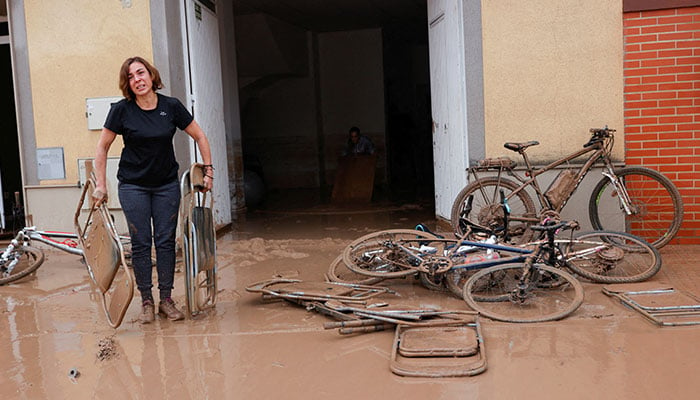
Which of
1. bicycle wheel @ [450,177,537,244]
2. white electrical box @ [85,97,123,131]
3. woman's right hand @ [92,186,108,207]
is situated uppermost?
white electrical box @ [85,97,123,131]

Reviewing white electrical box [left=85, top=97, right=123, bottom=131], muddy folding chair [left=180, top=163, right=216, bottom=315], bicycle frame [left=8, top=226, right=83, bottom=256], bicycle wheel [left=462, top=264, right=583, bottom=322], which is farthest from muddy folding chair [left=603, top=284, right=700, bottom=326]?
white electrical box [left=85, top=97, right=123, bottom=131]

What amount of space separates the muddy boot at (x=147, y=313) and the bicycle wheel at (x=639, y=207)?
3950 mm

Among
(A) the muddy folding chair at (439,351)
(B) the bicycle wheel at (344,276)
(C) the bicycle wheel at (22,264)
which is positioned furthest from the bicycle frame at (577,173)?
(C) the bicycle wheel at (22,264)

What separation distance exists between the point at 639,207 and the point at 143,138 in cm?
431

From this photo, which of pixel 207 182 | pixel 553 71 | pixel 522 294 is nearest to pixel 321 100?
pixel 553 71

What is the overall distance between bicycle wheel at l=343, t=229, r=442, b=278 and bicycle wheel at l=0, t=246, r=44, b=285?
9.72 feet

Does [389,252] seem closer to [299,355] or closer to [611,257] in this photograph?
[299,355]

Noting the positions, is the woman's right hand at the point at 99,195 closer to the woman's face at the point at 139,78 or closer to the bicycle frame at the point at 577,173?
the woman's face at the point at 139,78

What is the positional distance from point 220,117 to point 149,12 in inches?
70.9

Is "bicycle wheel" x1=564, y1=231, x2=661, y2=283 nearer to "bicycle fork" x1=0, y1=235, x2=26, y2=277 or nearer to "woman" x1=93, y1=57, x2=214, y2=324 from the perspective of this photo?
"woman" x1=93, y1=57, x2=214, y2=324

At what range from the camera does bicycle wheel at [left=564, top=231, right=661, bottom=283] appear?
192 inches

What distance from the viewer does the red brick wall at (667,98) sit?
625 centimetres

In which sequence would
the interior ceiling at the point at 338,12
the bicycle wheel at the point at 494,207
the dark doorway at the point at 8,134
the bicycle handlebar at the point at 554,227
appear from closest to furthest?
the bicycle handlebar at the point at 554,227 → the bicycle wheel at the point at 494,207 → the dark doorway at the point at 8,134 → the interior ceiling at the point at 338,12

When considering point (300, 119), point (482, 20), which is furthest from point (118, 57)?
point (300, 119)
